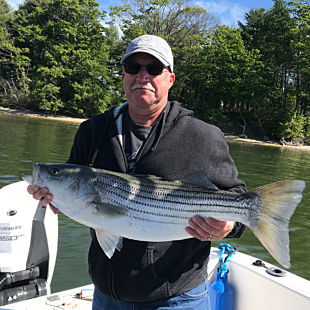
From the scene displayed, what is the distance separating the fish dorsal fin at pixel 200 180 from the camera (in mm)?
2371

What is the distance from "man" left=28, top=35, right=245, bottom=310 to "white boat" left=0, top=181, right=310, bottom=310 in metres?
1.45

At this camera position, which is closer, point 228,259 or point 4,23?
point 228,259

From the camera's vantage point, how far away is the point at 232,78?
4247 cm

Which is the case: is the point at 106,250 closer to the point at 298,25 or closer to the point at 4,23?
the point at 298,25

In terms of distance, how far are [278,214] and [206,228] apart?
21.7 inches

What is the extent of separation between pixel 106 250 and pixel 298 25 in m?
45.5

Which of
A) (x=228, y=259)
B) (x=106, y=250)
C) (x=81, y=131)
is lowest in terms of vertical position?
(x=228, y=259)

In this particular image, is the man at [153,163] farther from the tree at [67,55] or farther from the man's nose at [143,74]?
the tree at [67,55]

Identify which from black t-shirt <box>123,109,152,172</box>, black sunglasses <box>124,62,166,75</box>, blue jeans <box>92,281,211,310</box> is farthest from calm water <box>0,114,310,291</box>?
black sunglasses <box>124,62,166,75</box>

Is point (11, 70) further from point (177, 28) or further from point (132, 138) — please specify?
point (132, 138)

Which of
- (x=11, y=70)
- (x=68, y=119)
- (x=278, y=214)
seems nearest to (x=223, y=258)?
(x=278, y=214)

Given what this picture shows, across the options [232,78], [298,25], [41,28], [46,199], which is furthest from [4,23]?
[46,199]

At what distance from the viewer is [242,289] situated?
4059 mm

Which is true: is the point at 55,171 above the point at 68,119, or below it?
above
